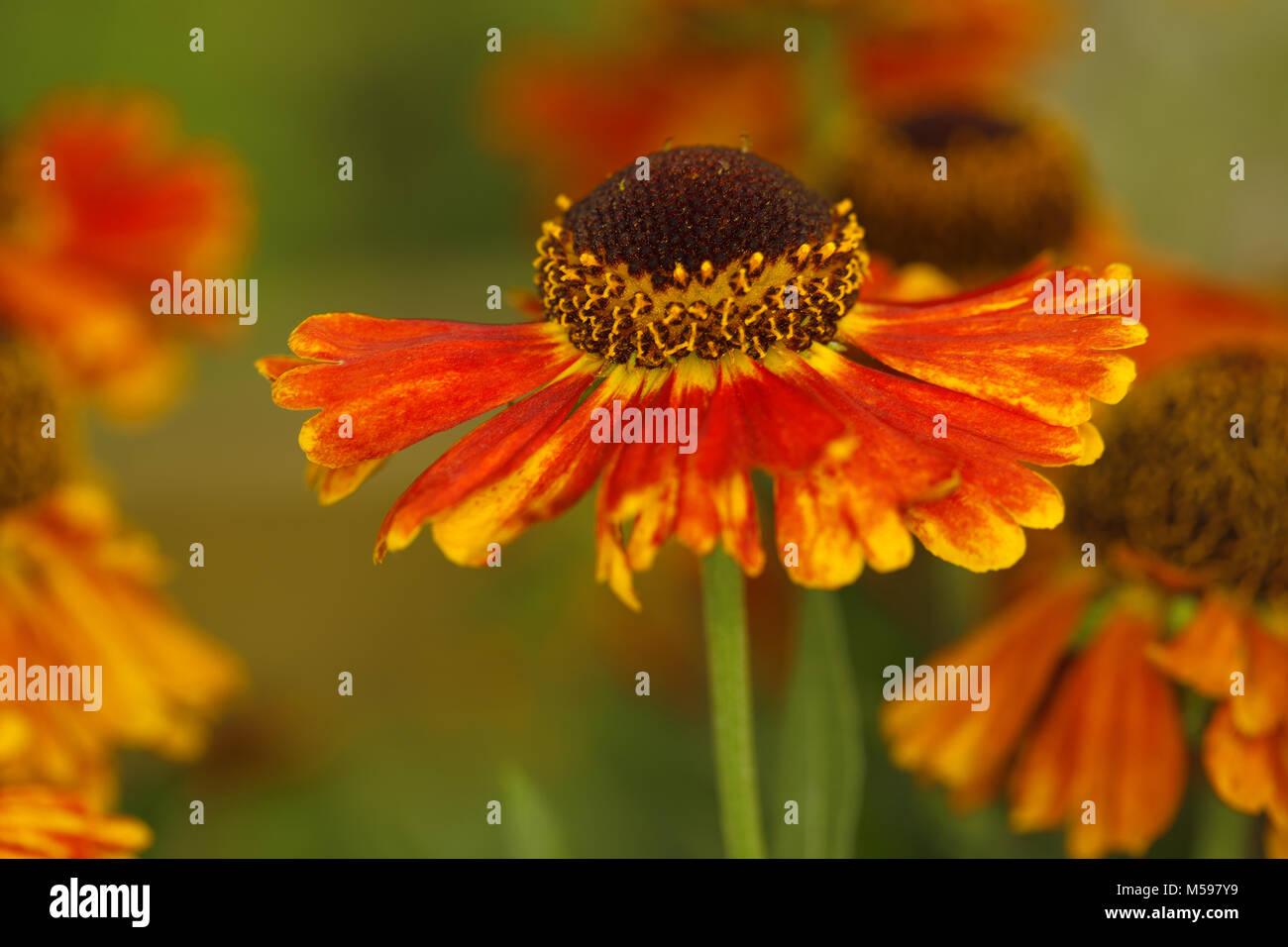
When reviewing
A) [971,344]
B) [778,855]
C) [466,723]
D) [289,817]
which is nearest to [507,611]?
[466,723]

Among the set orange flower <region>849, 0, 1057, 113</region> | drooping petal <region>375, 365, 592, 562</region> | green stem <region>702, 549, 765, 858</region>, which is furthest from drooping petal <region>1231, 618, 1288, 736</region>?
orange flower <region>849, 0, 1057, 113</region>

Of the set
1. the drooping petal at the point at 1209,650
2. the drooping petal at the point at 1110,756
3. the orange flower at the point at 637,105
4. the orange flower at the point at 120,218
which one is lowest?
the drooping petal at the point at 1110,756

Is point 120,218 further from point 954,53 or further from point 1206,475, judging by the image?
point 1206,475

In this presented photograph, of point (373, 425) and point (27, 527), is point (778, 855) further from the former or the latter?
point (27, 527)

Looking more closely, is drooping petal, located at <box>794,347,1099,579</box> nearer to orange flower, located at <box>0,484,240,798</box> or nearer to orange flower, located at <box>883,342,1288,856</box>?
orange flower, located at <box>883,342,1288,856</box>

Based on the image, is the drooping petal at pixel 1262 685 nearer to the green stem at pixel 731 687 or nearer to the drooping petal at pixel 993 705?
the drooping petal at pixel 993 705

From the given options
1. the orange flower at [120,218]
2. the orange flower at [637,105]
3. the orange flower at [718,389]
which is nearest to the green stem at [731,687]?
the orange flower at [718,389]
